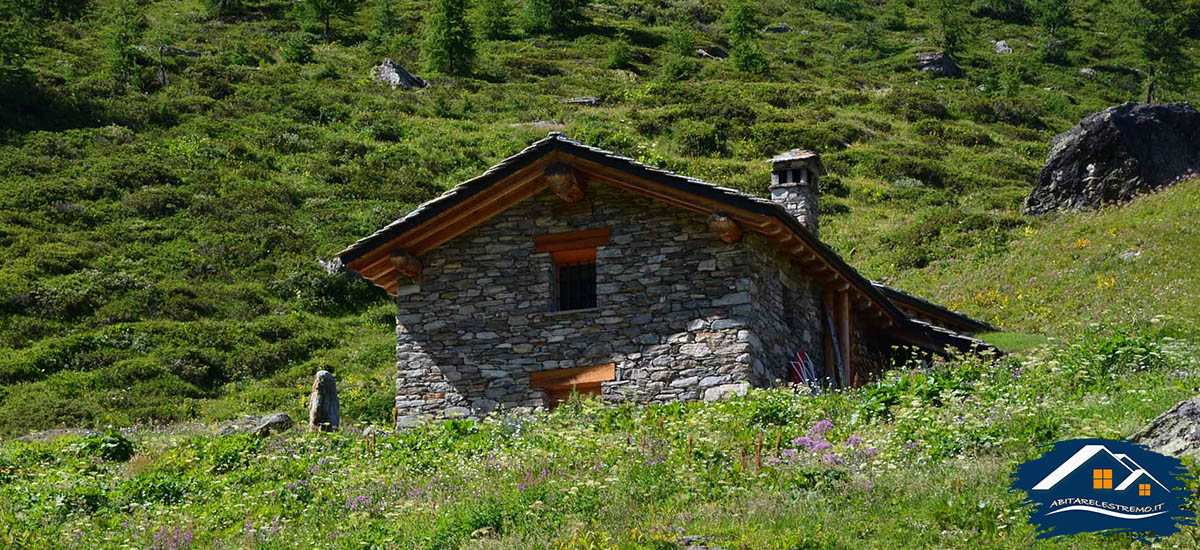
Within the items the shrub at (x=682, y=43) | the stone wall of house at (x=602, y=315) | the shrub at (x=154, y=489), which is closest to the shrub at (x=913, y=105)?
the shrub at (x=682, y=43)

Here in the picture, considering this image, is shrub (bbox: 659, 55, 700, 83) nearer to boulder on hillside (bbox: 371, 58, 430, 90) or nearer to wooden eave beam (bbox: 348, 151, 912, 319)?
→ boulder on hillside (bbox: 371, 58, 430, 90)

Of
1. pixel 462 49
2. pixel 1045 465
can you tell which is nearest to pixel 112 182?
pixel 462 49

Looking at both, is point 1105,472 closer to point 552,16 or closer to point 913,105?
point 913,105

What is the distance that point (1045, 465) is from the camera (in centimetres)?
1026

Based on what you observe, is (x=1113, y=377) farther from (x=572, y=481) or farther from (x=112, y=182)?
(x=112, y=182)

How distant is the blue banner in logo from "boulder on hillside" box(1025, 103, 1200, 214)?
30.5m

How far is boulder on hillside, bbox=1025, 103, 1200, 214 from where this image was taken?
38.4 m

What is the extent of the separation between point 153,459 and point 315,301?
68.1 ft

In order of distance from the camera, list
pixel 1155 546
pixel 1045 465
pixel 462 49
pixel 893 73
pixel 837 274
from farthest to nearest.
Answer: pixel 893 73, pixel 462 49, pixel 837 274, pixel 1045 465, pixel 1155 546

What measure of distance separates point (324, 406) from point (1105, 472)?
11.2 m

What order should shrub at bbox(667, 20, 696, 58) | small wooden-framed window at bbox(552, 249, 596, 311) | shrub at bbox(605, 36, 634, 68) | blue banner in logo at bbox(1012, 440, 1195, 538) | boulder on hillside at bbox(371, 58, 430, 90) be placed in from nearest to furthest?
blue banner in logo at bbox(1012, 440, 1195, 538) → small wooden-framed window at bbox(552, 249, 596, 311) → boulder on hillside at bbox(371, 58, 430, 90) → shrub at bbox(605, 36, 634, 68) → shrub at bbox(667, 20, 696, 58)

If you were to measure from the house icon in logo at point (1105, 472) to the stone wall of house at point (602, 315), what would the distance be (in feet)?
24.3

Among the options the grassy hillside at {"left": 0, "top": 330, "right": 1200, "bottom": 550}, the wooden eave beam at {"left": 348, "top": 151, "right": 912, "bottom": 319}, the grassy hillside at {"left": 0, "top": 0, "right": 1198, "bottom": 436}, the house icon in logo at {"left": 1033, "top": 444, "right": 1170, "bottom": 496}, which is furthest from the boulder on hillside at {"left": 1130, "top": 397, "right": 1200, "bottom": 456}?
the grassy hillside at {"left": 0, "top": 0, "right": 1198, "bottom": 436}

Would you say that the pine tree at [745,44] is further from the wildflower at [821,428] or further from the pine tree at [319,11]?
the wildflower at [821,428]
